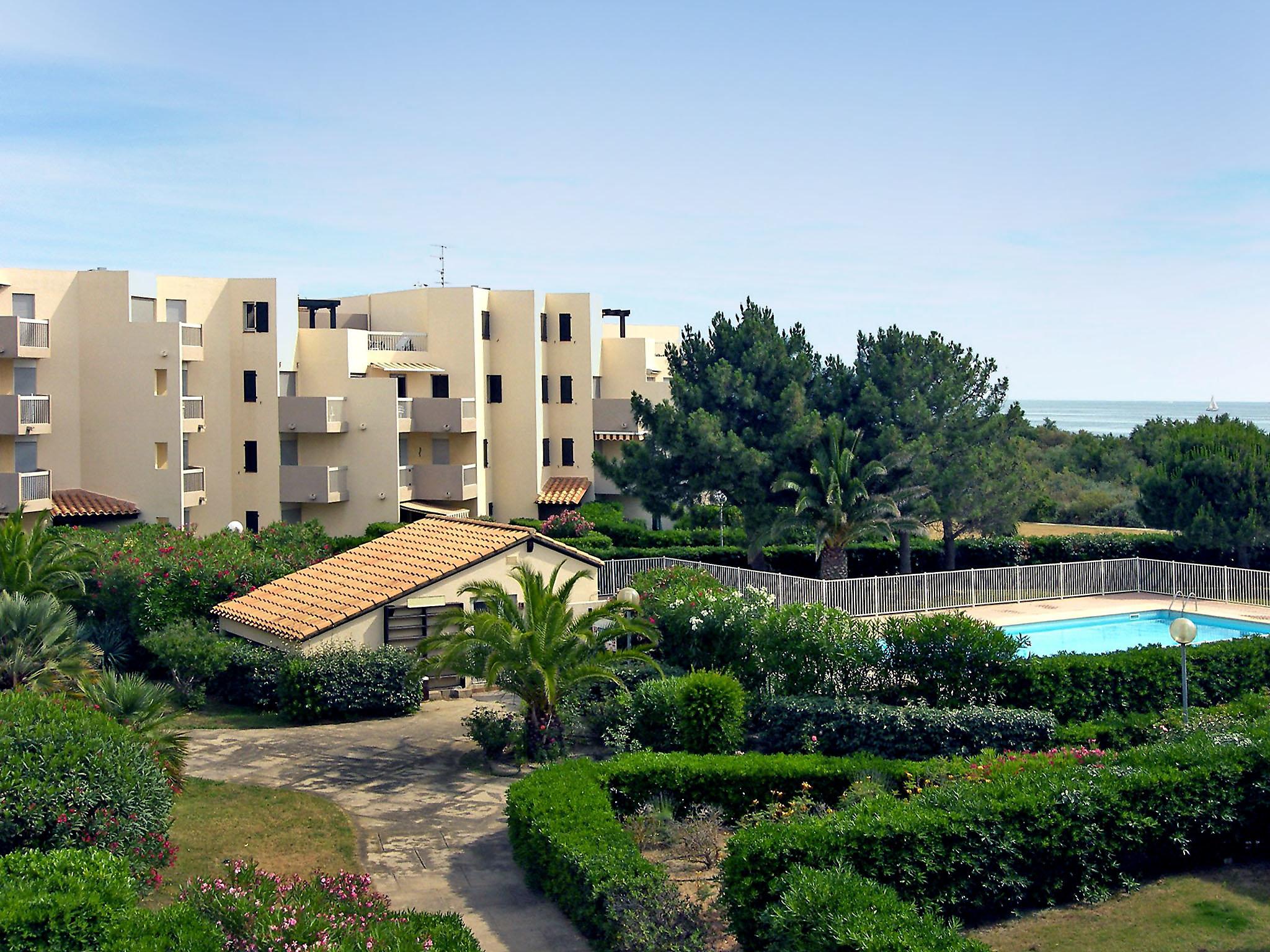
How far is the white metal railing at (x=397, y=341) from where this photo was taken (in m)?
46.8

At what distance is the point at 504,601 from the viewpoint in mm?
19438

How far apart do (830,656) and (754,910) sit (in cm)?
854

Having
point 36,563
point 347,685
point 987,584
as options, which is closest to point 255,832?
point 347,685

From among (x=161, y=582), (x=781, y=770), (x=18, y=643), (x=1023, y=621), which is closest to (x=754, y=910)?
(x=781, y=770)

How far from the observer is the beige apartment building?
41.0 meters

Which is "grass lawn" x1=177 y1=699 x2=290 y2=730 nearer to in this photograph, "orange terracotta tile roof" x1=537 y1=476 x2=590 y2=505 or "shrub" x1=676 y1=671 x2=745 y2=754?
"shrub" x1=676 y1=671 x2=745 y2=754

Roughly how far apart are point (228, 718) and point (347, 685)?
2335 mm

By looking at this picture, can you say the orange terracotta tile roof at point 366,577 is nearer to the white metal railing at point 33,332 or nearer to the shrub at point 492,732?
the shrub at point 492,732

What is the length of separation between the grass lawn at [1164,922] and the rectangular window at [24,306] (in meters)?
37.7

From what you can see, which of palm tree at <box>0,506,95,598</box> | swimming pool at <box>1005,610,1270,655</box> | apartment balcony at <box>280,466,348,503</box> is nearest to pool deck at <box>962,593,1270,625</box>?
swimming pool at <box>1005,610,1270,655</box>

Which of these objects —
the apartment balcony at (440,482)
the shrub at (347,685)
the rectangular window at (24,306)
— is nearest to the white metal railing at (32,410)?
the rectangular window at (24,306)

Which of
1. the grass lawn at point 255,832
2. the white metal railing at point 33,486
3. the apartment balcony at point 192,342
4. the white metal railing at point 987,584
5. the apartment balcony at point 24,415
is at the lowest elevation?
the grass lawn at point 255,832

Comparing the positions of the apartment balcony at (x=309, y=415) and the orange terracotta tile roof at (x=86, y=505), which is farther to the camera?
the apartment balcony at (x=309, y=415)

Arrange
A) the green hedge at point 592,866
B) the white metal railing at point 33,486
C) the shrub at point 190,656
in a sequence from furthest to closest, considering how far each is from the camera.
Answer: the white metal railing at point 33,486
the shrub at point 190,656
the green hedge at point 592,866
